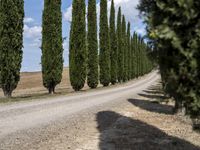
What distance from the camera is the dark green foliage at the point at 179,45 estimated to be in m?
6.34

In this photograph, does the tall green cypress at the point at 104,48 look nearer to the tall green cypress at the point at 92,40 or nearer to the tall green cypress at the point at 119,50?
the tall green cypress at the point at 92,40

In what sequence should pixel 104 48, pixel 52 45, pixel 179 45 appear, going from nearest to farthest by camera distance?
pixel 179 45 < pixel 52 45 < pixel 104 48

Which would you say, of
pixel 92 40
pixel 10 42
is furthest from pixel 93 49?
pixel 10 42

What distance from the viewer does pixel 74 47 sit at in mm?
45594

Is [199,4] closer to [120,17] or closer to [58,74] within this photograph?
[58,74]

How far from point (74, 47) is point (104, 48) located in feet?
47.1

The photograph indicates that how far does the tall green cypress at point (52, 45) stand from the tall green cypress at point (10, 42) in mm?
6910

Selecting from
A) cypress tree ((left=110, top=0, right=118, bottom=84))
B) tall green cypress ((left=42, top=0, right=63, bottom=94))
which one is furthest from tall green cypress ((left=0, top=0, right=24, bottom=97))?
cypress tree ((left=110, top=0, right=118, bottom=84))

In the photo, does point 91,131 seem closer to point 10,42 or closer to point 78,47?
point 10,42

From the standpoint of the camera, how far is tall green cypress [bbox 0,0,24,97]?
31.3 m

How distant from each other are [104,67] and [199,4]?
2069 inches

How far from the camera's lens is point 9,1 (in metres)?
31.5

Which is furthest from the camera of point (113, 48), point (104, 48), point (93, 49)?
point (113, 48)

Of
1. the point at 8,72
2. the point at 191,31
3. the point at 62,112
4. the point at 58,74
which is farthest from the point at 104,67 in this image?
the point at 191,31
